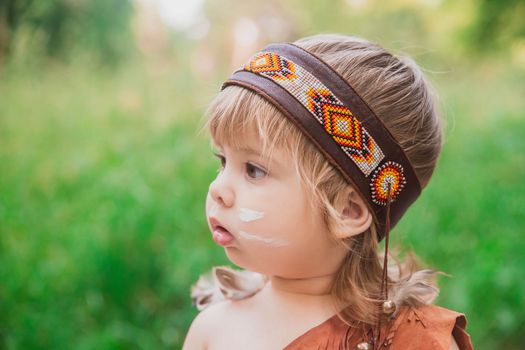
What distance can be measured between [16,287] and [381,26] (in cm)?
1025

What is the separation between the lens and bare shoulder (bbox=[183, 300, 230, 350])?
1736 mm

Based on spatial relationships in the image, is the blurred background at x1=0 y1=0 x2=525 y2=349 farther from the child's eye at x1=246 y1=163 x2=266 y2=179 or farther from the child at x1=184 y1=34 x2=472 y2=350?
the child's eye at x1=246 y1=163 x2=266 y2=179

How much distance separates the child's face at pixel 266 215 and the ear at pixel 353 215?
57 mm

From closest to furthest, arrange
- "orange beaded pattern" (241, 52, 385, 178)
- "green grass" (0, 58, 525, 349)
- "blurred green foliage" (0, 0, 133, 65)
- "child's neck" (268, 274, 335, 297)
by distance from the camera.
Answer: "orange beaded pattern" (241, 52, 385, 178) → "child's neck" (268, 274, 335, 297) → "green grass" (0, 58, 525, 349) → "blurred green foliage" (0, 0, 133, 65)

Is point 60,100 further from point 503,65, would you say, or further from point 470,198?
point 503,65

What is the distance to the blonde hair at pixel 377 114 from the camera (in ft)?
4.94

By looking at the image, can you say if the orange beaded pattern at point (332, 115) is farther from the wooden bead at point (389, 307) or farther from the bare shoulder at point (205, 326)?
the bare shoulder at point (205, 326)

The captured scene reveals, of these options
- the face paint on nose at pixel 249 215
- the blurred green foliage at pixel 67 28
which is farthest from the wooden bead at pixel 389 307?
the blurred green foliage at pixel 67 28

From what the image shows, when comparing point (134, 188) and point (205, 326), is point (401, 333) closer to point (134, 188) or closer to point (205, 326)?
point (205, 326)

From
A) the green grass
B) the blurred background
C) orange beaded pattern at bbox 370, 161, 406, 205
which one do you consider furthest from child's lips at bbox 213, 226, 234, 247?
the green grass

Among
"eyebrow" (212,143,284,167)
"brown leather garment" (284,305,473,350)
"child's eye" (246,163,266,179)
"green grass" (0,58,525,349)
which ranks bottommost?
"green grass" (0,58,525,349)

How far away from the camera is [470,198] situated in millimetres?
4188

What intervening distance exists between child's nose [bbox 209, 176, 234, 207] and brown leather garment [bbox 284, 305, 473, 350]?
0.44m

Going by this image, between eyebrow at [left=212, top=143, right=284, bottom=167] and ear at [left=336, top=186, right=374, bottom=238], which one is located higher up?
eyebrow at [left=212, top=143, right=284, bottom=167]
